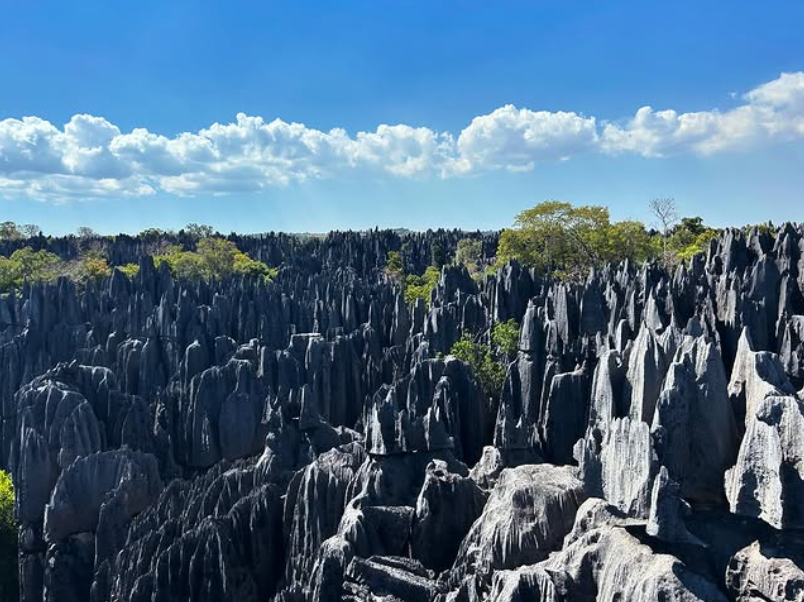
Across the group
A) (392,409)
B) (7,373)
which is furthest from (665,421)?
(7,373)

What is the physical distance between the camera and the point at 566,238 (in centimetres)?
4950

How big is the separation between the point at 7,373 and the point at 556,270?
3289 cm

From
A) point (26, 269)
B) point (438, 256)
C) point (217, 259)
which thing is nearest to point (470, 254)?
point (438, 256)

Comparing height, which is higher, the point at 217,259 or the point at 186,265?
the point at 217,259

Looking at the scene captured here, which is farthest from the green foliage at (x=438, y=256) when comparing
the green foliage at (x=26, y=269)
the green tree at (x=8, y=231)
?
the green tree at (x=8, y=231)

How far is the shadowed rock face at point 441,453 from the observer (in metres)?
9.93

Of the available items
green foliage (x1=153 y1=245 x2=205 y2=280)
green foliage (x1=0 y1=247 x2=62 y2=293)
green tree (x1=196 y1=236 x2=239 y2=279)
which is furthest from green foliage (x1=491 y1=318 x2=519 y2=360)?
green foliage (x1=153 y1=245 x2=205 y2=280)

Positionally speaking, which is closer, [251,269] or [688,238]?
[688,238]

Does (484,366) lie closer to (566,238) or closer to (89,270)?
(566,238)

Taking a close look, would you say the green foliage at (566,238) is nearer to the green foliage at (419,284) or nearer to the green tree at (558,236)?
the green tree at (558,236)

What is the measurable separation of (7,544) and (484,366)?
659 inches

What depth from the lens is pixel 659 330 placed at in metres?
19.7

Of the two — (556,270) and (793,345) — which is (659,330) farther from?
(556,270)

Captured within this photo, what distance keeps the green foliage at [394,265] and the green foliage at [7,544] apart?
154ft
